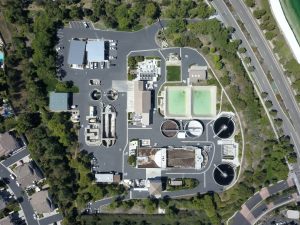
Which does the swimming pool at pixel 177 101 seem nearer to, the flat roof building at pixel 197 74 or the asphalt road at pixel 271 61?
the flat roof building at pixel 197 74

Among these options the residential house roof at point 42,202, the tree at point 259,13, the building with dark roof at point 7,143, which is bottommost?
the residential house roof at point 42,202

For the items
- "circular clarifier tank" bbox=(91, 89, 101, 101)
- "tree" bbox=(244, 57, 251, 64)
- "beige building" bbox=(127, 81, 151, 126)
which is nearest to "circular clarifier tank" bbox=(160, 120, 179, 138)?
"beige building" bbox=(127, 81, 151, 126)

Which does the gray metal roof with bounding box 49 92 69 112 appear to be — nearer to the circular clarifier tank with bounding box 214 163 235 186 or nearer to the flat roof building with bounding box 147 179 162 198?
the flat roof building with bounding box 147 179 162 198

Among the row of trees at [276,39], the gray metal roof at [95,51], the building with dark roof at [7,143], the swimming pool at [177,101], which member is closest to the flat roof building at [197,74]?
Result: the swimming pool at [177,101]

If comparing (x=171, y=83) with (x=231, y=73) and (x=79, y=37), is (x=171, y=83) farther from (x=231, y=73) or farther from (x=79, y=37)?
(x=79, y=37)

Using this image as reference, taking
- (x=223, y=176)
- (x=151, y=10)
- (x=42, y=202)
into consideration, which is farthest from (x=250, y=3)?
(x=42, y=202)
